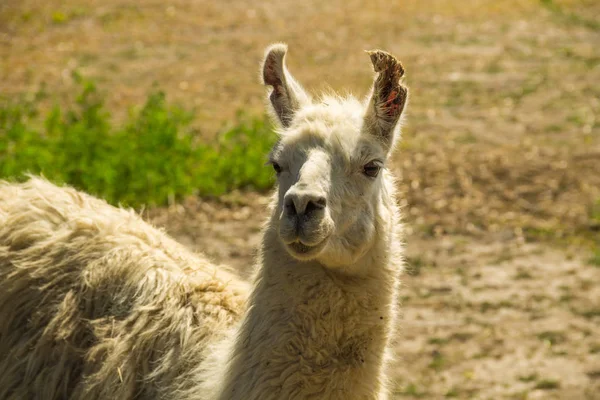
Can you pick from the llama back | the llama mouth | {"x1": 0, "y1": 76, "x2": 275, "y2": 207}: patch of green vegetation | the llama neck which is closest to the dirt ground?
{"x1": 0, "y1": 76, "x2": 275, "y2": 207}: patch of green vegetation

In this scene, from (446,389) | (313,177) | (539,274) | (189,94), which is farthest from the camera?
(189,94)

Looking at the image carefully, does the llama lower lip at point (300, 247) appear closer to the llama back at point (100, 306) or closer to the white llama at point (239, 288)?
the white llama at point (239, 288)

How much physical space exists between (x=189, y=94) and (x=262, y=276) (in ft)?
28.9

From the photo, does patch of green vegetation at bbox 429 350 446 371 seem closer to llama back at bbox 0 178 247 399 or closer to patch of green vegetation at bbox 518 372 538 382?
patch of green vegetation at bbox 518 372 538 382

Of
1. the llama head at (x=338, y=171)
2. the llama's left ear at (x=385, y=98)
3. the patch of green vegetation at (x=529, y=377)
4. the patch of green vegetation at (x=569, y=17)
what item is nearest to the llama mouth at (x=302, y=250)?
the llama head at (x=338, y=171)

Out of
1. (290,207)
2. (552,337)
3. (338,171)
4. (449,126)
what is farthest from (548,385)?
(449,126)

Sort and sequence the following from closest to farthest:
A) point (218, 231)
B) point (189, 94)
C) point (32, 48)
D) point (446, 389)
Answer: point (446, 389) → point (218, 231) → point (189, 94) → point (32, 48)

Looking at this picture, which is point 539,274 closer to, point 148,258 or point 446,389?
point 446,389

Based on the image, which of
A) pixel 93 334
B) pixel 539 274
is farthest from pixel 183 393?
pixel 539 274

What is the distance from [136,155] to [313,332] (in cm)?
587

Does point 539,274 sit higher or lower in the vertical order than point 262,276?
→ higher

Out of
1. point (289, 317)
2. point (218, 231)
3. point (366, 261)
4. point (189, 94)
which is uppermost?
point (189, 94)

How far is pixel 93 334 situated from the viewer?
14.2 ft

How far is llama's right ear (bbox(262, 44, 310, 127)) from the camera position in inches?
166
